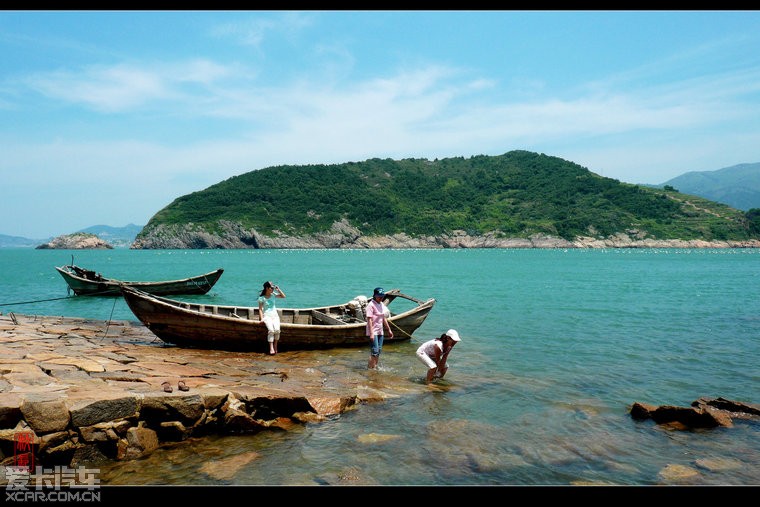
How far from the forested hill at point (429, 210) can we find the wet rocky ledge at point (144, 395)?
14515cm

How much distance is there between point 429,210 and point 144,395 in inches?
6799

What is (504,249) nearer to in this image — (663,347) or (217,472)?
(663,347)

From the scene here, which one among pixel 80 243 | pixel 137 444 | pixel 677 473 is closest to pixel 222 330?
pixel 137 444

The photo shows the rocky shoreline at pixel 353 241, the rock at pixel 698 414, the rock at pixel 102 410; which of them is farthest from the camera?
the rocky shoreline at pixel 353 241

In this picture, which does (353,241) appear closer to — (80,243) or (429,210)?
(429,210)

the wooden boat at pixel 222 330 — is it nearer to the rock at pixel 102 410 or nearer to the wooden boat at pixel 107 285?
the rock at pixel 102 410

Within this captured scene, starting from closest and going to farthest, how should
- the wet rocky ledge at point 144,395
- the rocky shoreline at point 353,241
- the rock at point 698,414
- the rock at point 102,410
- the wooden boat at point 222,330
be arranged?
the wet rocky ledge at point 144,395 < the rock at point 102,410 < the rock at point 698,414 < the wooden boat at point 222,330 < the rocky shoreline at point 353,241

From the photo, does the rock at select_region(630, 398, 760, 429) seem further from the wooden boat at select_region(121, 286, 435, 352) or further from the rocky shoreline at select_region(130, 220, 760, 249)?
the rocky shoreline at select_region(130, 220, 760, 249)

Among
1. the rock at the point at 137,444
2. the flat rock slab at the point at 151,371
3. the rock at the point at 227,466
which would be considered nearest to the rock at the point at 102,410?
the flat rock slab at the point at 151,371

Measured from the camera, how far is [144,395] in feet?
24.6

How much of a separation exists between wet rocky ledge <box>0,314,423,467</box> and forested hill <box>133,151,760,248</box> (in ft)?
476

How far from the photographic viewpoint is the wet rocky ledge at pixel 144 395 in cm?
661

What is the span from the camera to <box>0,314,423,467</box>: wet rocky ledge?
21.7ft

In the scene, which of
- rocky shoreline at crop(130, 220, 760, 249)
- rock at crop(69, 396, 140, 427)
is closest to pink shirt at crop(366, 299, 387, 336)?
rock at crop(69, 396, 140, 427)
